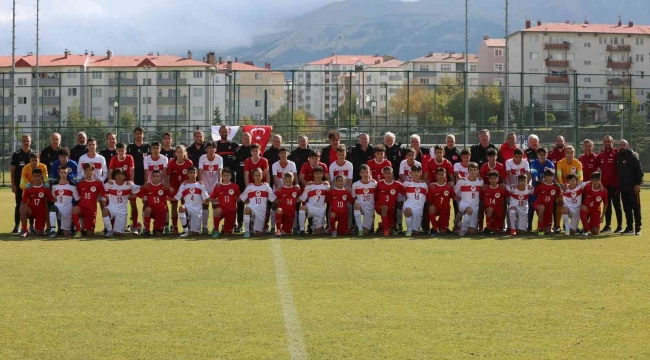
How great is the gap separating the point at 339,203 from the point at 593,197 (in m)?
4.37

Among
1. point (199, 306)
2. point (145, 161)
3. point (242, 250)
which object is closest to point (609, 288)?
point (199, 306)

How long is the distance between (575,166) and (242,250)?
6392mm

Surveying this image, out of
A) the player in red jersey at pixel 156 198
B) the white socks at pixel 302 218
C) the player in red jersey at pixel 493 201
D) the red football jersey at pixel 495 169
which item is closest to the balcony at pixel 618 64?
the red football jersey at pixel 495 169

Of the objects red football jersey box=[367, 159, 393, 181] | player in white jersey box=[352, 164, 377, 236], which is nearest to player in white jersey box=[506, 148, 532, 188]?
red football jersey box=[367, 159, 393, 181]

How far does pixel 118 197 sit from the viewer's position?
15430 mm

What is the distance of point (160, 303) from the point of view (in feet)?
27.6

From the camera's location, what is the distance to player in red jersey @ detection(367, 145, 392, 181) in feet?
51.3

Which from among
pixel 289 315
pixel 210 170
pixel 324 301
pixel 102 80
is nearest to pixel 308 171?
pixel 210 170

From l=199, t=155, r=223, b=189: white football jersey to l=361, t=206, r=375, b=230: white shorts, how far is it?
259 centimetres

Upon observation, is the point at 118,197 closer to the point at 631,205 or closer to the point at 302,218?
the point at 302,218

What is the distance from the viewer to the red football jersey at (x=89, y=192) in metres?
15.3

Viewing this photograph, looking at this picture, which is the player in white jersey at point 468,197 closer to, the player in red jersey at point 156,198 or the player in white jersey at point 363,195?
the player in white jersey at point 363,195

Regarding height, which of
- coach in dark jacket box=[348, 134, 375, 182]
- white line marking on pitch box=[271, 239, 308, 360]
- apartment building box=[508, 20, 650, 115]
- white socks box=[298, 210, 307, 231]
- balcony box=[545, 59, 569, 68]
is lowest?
white line marking on pitch box=[271, 239, 308, 360]

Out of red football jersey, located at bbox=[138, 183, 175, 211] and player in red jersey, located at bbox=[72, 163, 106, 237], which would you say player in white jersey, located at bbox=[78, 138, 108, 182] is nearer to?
player in red jersey, located at bbox=[72, 163, 106, 237]
